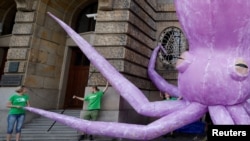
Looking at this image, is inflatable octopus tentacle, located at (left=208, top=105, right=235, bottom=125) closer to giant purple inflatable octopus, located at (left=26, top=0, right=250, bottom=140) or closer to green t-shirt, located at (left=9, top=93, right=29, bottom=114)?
giant purple inflatable octopus, located at (left=26, top=0, right=250, bottom=140)

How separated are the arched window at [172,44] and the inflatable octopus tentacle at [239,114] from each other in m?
5.65

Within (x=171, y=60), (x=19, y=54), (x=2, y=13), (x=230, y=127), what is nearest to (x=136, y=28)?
(x=171, y=60)

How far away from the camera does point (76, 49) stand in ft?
35.4

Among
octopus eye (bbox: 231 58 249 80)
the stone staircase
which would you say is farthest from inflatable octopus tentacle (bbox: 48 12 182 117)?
the stone staircase

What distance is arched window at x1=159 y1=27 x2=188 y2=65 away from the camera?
9.57 meters

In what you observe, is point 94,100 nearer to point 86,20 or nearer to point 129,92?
point 129,92

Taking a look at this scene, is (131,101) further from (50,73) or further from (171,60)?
(50,73)

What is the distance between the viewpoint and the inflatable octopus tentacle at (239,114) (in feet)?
12.2

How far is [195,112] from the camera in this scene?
4.05 metres

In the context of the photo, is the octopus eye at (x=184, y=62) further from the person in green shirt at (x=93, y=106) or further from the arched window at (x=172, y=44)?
the arched window at (x=172, y=44)

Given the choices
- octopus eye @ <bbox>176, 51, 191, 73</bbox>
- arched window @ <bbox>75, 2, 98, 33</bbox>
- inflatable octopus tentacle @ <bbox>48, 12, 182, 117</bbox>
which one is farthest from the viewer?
arched window @ <bbox>75, 2, 98, 33</bbox>

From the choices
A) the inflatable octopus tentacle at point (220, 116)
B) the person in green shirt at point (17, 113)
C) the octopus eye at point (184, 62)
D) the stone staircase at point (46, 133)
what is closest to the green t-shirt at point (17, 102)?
the person in green shirt at point (17, 113)

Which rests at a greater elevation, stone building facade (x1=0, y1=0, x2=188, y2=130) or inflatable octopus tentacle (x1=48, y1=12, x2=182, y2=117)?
stone building facade (x1=0, y1=0, x2=188, y2=130)

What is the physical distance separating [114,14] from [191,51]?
14.0ft
